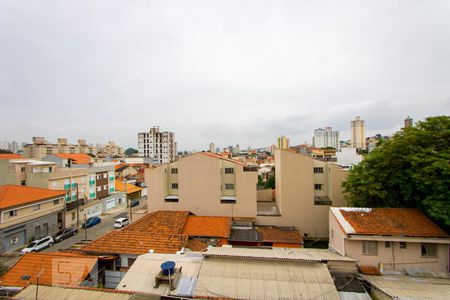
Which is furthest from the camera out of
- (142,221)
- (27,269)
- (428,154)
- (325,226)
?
(325,226)

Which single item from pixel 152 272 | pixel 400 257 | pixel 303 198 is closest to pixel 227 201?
pixel 303 198

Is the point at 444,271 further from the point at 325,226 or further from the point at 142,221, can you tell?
the point at 142,221

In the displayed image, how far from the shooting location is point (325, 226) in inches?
727

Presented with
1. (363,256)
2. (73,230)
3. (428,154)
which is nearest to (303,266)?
(363,256)

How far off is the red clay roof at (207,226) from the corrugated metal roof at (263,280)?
609cm

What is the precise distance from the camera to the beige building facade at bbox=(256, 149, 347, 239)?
1845cm

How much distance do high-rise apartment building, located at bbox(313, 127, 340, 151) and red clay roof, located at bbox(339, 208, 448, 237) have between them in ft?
330

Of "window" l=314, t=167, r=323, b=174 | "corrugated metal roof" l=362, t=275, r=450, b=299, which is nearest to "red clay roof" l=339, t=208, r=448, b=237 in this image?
"corrugated metal roof" l=362, t=275, r=450, b=299

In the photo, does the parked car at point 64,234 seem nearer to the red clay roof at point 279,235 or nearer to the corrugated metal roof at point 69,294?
the corrugated metal roof at point 69,294

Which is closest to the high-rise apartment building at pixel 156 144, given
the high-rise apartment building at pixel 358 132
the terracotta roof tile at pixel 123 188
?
the terracotta roof tile at pixel 123 188

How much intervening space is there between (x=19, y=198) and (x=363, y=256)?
24891mm

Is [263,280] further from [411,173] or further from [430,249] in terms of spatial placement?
[411,173]

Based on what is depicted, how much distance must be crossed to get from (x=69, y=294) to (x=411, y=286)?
12.8 m

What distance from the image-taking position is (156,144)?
3108 inches
